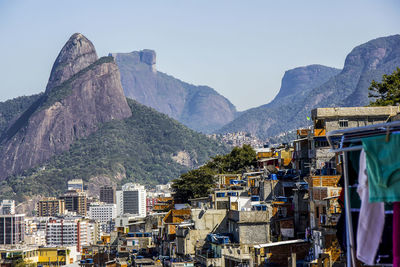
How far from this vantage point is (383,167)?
6781mm

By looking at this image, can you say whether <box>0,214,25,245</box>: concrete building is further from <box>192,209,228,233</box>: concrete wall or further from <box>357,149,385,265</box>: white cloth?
<box>357,149,385,265</box>: white cloth

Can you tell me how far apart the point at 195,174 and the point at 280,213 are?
24320 mm

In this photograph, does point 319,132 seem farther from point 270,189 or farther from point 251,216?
point 251,216

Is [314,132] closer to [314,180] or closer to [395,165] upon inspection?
[314,180]

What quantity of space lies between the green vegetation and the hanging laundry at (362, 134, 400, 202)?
43.7m

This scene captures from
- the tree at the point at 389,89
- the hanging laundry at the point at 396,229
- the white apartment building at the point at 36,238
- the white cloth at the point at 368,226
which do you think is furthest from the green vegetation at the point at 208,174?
the white apartment building at the point at 36,238

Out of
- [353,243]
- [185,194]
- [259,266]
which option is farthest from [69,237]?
[353,243]

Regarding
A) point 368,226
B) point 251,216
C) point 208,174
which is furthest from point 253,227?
point 368,226

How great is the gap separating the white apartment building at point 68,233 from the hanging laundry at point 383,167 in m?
145

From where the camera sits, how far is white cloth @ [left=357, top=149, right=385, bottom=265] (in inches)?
274

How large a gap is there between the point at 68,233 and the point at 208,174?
10747 cm

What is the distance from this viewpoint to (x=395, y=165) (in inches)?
265

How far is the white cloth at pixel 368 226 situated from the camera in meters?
6.95

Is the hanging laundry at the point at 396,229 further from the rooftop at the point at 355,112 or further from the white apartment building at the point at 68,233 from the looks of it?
the white apartment building at the point at 68,233
